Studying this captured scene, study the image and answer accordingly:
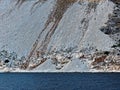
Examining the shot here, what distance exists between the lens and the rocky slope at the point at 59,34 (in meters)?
111

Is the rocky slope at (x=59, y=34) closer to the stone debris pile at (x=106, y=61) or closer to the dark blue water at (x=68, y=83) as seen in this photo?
the stone debris pile at (x=106, y=61)

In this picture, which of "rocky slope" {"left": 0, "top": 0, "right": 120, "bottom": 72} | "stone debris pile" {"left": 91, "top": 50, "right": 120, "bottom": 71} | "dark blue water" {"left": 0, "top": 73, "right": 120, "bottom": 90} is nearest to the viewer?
"dark blue water" {"left": 0, "top": 73, "right": 120, "bottom": 90}

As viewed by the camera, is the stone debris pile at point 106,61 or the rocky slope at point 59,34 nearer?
the stone debris pile at point 106,61

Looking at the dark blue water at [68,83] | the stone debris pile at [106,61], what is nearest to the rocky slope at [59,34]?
the stone debris pile at [106,61]

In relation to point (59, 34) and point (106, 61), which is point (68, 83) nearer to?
point (106, 61)

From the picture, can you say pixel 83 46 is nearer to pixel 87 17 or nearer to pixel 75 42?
pixel 75 42

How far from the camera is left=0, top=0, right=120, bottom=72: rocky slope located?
110562 millimetres

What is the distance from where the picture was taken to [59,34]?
120 metres

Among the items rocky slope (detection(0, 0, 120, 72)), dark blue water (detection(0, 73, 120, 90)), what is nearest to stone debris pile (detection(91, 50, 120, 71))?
rocky slope (detection(0, 0, 120, 72))

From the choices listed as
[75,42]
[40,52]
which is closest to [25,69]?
[40,52]

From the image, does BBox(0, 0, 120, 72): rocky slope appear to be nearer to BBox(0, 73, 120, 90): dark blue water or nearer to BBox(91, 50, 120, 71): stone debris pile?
BBox(91, 50, 120, 71): stone debris pile

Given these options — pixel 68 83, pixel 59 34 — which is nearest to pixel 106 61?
pixel 59 34

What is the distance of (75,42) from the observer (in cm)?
11481

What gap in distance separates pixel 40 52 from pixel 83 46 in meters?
12.7
